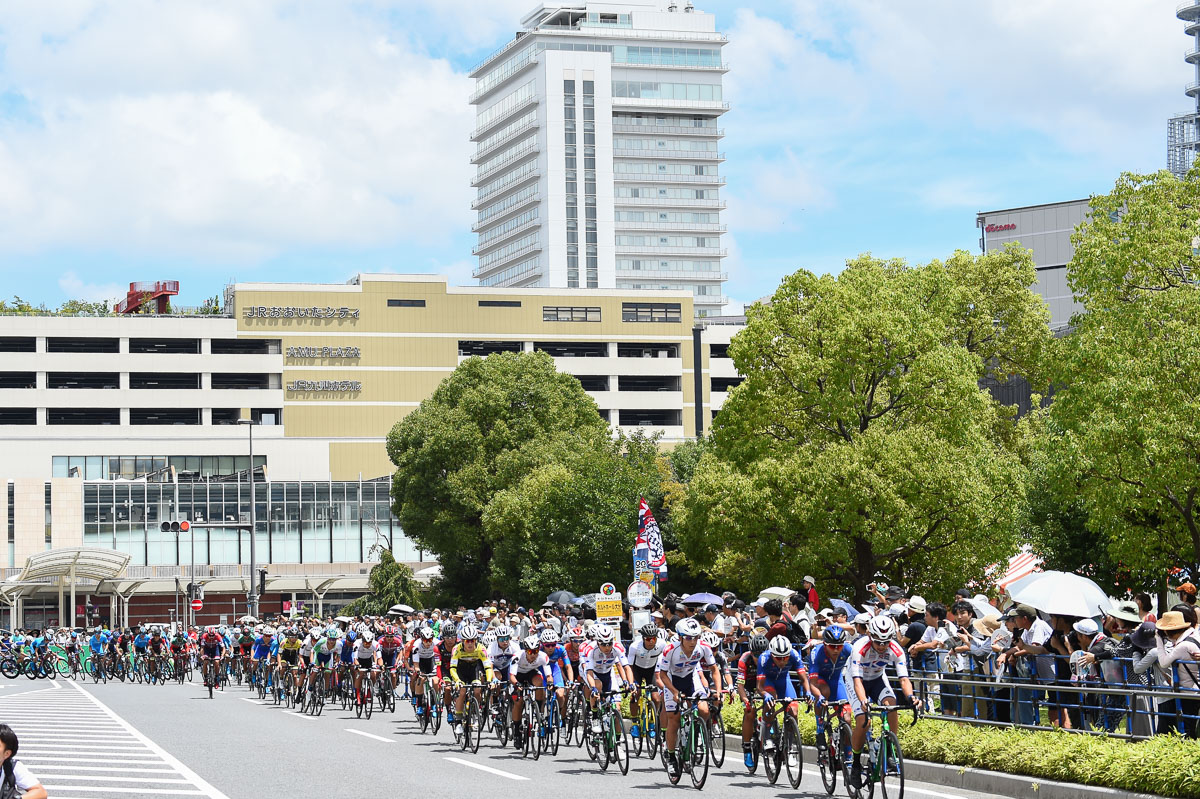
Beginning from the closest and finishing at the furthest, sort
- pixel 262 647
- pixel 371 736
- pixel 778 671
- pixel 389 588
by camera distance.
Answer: pixel 778 671
pixel 371 736
pixel 262 647
pixel 389 588

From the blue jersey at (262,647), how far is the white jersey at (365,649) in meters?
9.24

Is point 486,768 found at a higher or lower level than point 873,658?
lower

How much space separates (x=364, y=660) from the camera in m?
30.1

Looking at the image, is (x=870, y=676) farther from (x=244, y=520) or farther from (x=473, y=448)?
(x=244, y=520)

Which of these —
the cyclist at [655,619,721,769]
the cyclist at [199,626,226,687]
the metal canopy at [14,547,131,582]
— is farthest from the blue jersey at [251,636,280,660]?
the metal canopy at [14,547,131,582]

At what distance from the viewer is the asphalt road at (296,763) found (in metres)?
16.6

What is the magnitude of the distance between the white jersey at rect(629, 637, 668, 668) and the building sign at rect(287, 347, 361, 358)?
85036mm

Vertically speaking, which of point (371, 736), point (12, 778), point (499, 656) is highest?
point (12, 778)

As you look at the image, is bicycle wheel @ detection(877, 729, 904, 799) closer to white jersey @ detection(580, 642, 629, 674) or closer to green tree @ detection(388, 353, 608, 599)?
white jersey @ detection(580, 642, 629, 674)

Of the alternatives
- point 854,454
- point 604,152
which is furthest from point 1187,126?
point 854,454

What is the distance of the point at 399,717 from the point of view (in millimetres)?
29641

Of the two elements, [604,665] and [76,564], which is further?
[76,564]

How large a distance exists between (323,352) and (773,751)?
291 feet

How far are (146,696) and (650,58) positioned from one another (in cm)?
12616
